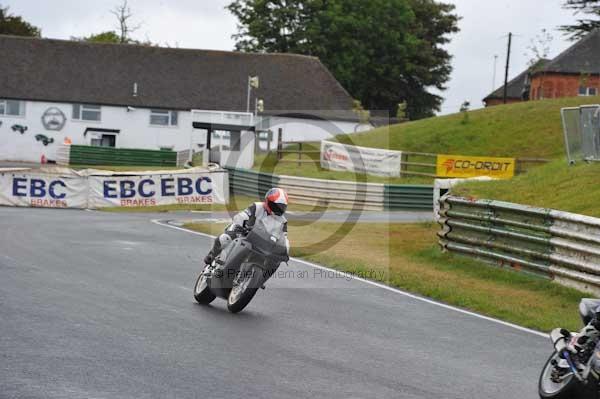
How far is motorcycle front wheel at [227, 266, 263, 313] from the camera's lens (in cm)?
1244

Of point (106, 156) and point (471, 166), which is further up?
point (471, 166)

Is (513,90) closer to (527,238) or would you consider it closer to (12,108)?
(12,108)

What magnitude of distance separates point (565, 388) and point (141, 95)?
6524 cm

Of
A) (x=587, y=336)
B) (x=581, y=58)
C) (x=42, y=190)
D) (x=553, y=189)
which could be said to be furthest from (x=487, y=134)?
(x=587, y=336)

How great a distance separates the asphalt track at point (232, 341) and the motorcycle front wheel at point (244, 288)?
162mm

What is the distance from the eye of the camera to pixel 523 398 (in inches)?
343

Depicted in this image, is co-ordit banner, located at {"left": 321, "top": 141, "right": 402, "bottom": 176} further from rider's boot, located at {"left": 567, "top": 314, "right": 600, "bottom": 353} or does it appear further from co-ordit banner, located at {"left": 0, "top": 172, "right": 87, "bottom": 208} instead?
rider's boot, located at {"left": 567, "top": 314, "right": 600, "bottom": 353}

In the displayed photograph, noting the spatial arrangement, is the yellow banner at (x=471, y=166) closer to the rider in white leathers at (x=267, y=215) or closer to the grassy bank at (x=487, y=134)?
the grassy bank at (x=487, y=134)

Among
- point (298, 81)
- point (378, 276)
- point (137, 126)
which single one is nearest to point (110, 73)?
point (137, 126)

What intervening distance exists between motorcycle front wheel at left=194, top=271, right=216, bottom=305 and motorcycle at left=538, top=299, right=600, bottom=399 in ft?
18.1

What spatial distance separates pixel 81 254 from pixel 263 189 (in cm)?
2168

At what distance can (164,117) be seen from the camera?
2798 inches

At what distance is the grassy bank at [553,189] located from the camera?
2070 centimetres

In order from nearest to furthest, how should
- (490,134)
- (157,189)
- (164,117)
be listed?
(157,189) → (490,134) → (164,117)
